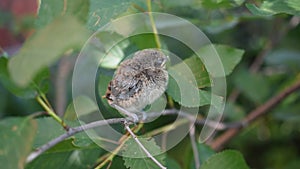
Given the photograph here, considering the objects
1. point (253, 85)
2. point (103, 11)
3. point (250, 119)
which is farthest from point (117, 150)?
point (253, 85)

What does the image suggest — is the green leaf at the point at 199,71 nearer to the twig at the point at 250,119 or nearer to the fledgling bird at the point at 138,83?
the fledgling bird at the point at 138,83

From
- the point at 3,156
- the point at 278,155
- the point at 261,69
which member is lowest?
the point at 278,155

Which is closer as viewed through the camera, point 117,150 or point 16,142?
point 16,142

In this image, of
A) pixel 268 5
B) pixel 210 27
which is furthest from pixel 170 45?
pixel 268 5

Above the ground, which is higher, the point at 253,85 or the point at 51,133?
the point at 51,133

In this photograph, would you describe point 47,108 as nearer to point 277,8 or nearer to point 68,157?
point 68,157

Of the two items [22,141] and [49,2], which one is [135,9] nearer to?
[49,2]

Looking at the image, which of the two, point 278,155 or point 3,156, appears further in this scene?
point 278,155
